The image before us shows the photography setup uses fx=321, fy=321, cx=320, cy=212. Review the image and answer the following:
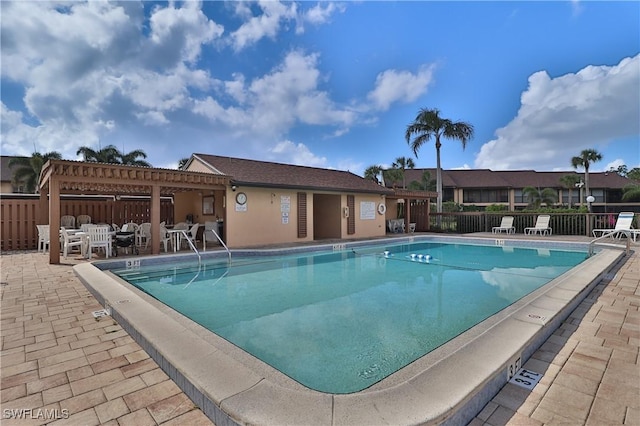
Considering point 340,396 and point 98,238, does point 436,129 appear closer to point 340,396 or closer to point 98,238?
point 98,238

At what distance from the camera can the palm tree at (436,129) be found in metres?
20.5

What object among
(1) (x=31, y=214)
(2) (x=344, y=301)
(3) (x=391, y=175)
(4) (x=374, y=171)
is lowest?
(2) (x=344, y=301)

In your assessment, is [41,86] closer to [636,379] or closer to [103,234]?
[103,234]

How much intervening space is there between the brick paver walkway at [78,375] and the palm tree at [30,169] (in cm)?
2583

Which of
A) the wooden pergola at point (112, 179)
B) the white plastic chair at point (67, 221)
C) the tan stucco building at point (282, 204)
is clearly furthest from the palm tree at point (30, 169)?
the tan stucco building at point (282, 204)

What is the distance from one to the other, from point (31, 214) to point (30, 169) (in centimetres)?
1683

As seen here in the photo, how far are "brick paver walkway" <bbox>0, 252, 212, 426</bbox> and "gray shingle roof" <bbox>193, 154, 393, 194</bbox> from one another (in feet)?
27.1

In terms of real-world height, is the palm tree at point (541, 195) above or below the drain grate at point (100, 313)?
above

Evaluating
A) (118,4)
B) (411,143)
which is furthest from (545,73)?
(118,4)

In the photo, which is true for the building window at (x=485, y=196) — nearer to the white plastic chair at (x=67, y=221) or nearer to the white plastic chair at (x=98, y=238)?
the white plastic chair at (x=67, y=221)

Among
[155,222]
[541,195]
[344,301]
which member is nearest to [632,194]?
[541,195]

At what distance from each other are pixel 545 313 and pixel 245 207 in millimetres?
10507

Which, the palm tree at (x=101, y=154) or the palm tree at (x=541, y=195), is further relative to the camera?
the palm tree at (x=541, y=195)

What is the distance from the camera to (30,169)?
24.8 meters
